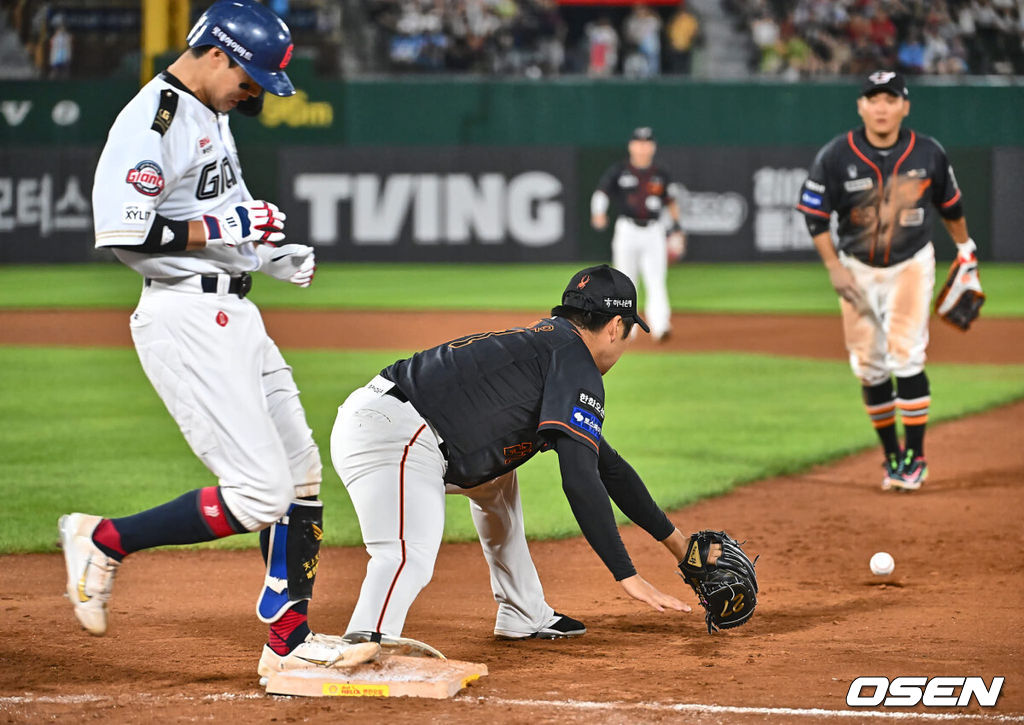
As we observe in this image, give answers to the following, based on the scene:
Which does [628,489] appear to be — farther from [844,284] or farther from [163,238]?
[844,284]

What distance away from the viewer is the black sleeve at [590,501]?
15.2 ft

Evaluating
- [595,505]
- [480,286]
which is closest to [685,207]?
[480,286]

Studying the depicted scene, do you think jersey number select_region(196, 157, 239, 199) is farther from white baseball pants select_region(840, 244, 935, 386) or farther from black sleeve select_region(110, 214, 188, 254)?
white baseball pants select_region(840, 244, 935, 386)

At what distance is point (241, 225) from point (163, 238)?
0.26m

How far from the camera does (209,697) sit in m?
4.52

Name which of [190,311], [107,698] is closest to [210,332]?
[190,311]

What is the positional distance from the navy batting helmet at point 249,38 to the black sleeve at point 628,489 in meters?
1.71

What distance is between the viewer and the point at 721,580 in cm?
504

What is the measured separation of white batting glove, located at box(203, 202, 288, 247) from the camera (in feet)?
14.9

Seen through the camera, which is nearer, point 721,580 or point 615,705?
point 615,705

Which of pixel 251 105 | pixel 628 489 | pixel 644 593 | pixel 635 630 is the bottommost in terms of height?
pixel 635 630

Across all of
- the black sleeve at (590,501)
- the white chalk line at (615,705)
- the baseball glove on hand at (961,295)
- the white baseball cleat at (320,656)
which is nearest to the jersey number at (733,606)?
the black sleeve at (590,501)

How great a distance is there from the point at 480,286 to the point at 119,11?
10045mm

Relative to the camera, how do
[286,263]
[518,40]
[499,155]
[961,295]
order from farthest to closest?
1. [518,40]
2. [499,155]
3. [961,295]
4. [286,263]
